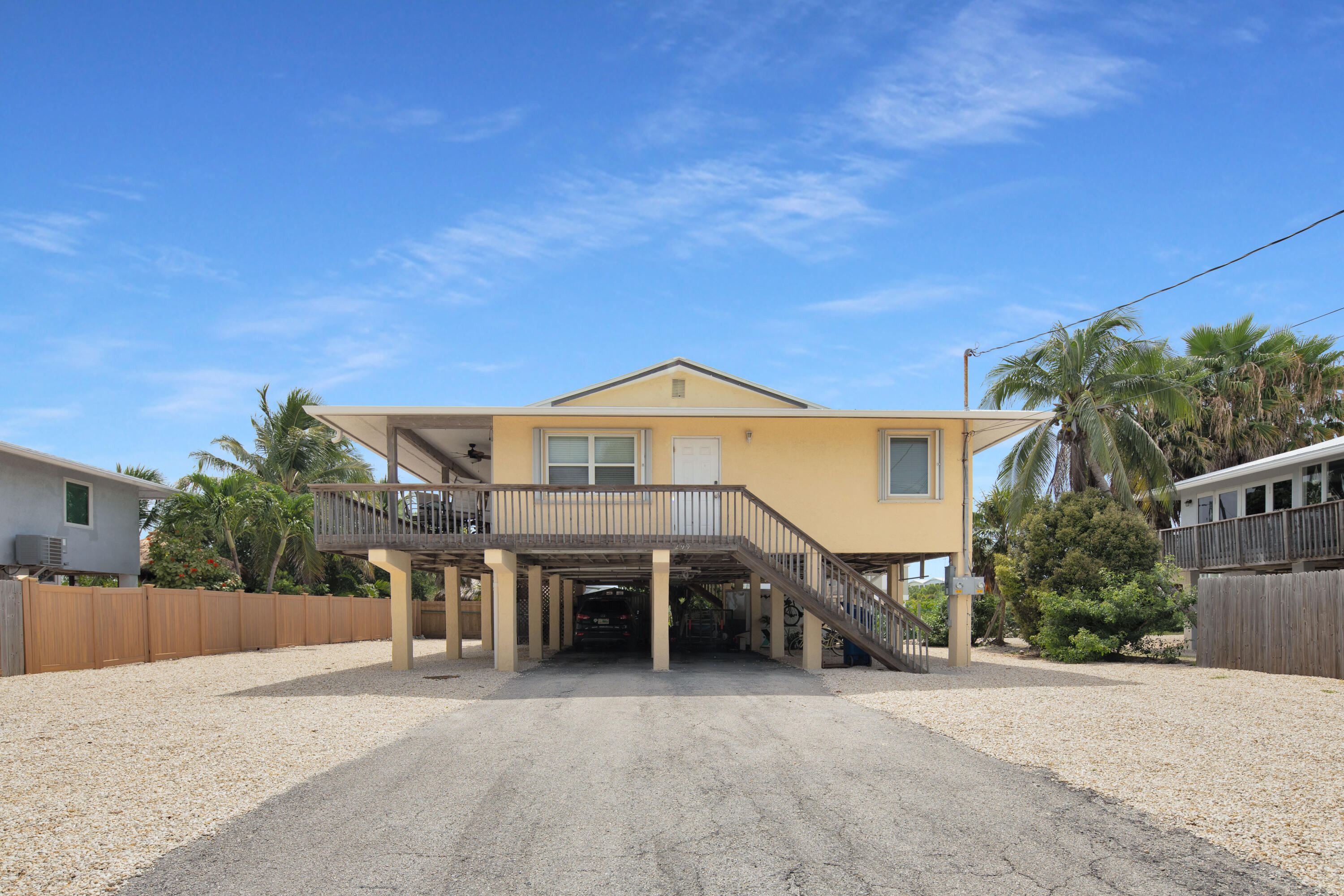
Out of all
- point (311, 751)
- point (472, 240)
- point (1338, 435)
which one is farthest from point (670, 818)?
point (1338, 435)

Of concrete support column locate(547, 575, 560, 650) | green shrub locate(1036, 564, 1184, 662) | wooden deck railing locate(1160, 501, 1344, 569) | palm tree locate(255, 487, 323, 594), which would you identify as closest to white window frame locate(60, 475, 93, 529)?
palm tree locate(255, 487, 323, 594)

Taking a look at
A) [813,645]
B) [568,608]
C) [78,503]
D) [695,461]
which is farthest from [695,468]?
[78,503]

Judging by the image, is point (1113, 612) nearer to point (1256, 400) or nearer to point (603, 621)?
point (603, 621)

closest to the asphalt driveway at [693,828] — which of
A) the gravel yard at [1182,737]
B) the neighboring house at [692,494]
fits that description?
the gravel yard at [1182,737]

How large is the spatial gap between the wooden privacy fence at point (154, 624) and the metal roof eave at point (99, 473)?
4830mm

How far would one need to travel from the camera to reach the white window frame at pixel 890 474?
18.5 m

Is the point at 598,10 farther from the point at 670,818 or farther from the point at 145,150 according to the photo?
the point at 670,818

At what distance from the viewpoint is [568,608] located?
30.2m

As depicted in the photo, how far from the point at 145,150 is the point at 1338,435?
1404 inches

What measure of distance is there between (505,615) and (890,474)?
7.84 meters

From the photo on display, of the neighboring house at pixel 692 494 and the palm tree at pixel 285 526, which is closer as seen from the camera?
the neighboring house at pixel 692 494

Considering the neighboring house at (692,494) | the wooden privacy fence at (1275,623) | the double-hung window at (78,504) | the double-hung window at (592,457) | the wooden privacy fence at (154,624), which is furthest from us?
the double-hung window at (78,504)

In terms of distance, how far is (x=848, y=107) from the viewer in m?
18.4

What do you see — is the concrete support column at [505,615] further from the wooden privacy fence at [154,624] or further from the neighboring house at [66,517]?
the neighboring house at [66,517]
